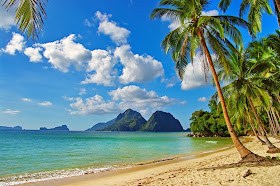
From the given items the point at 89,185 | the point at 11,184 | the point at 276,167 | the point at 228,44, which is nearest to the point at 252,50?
the point at 228,44

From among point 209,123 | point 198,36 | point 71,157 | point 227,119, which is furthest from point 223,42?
point 209,123

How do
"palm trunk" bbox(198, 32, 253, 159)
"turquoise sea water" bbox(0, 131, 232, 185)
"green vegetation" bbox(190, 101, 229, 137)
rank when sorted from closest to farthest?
"palm trunk" bbox(198, 32, 253, 159) → "turquoise sea water" bbox(0, 131, 232, 185) → "green vegetation" bbox(190, 101, 229, 137)

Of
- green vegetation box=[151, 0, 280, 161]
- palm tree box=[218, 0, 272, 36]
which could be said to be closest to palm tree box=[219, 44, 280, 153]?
green vegetation box=[151, 0, 280, 161]

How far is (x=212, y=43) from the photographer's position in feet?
30.5

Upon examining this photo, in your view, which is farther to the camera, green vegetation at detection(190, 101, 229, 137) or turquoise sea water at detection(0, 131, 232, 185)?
green vegetation at detection(190, 101, 229, 137)

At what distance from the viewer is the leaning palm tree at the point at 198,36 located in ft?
28.1

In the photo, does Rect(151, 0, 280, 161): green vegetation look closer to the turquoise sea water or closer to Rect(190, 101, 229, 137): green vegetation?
the turquoise sea water

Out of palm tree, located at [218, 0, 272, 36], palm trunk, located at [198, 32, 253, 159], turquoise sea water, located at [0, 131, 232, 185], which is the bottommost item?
turquoise sea water, located at [0, 131, 232, 185]

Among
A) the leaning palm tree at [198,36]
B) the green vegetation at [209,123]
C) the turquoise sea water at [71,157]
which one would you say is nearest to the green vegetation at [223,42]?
the leaning palm tree at [198,36]

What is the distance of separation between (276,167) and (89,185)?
24.4 feet

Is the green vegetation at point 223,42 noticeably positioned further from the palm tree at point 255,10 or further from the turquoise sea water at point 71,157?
the turquoise sea water at point 71,157

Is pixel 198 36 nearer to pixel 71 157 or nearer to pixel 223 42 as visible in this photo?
pixel 223 42

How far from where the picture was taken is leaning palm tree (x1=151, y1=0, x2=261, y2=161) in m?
8.55

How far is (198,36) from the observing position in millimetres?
9328
